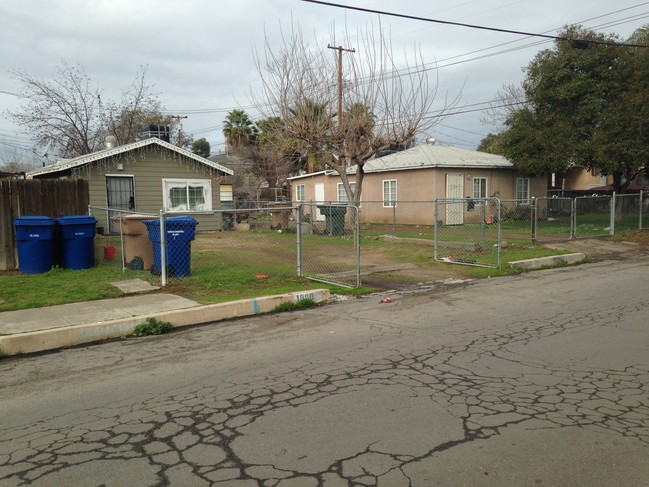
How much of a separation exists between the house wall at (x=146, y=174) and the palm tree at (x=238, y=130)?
25.5m

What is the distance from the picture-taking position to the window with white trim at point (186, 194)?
21.5 meters

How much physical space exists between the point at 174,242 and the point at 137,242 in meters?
1.51

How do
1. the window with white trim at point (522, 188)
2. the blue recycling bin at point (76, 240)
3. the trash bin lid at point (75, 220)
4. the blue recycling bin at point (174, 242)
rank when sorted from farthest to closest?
1. the window with white trim at point (522, 188)
2. the blue recycling bin at point (76, 240)
3. the trash bin lid at point (75, 220)
4. the blue recycling bin at point (174, 242)

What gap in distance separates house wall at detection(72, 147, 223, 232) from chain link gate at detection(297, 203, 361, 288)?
5.16 metres

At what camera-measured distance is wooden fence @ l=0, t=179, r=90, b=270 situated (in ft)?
35.5

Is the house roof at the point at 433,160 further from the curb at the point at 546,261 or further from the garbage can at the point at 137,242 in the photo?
the garbage can at the point at 137,242

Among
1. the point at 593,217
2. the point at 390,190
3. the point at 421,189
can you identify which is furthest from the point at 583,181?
the point at 421,189

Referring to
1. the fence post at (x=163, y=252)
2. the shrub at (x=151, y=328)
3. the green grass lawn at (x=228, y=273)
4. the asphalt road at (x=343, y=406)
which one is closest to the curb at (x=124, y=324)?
the shrub at (x=151, y=328)

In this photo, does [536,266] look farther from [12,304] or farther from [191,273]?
[12,304]

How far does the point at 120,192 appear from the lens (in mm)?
20422

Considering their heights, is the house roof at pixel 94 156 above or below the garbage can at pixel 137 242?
above

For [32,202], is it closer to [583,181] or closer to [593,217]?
[593,217]

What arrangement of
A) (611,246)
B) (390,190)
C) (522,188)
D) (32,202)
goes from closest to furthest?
(32,202) → (611,246) → (390,190) → (522,188)

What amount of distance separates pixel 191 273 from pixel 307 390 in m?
6.52
